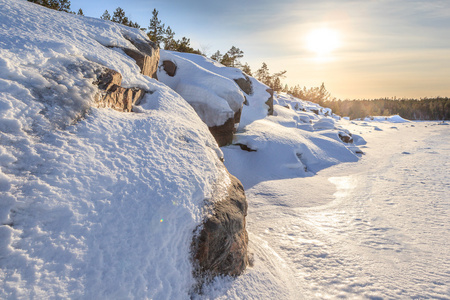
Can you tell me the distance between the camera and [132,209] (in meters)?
1.97

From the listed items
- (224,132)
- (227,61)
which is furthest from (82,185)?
(227,61)

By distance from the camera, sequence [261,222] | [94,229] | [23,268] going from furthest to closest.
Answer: [261,222] < [94,229] < [23,268]

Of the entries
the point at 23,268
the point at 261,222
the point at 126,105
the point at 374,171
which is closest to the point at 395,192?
the point at 374,171

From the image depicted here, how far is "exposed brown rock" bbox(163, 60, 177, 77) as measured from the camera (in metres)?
7.87

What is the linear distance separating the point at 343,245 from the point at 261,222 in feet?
4.81

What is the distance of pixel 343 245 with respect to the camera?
12.0 feet

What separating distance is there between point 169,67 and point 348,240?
24.4 ft

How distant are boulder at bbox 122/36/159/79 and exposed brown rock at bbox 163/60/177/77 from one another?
181cm

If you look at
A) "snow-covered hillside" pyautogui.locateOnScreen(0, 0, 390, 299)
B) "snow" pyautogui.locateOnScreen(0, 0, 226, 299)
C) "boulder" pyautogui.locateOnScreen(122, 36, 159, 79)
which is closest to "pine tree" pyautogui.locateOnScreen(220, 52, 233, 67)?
"boulder" pyautogui.locateOnScreen(122, 36, 159, 79)

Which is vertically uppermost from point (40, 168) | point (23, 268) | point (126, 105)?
point (126, 105)

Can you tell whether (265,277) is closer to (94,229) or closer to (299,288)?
(299,288)

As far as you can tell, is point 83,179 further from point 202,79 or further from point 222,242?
point 202,79

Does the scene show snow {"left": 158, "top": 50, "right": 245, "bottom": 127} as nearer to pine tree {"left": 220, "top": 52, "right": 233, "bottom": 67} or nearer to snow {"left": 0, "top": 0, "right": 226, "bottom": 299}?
snow {"left": 0, "top": 0, "right": 226, "bottom": 299}

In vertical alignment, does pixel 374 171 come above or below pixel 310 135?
below
